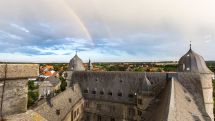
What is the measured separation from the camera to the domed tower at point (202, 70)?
3834 cm

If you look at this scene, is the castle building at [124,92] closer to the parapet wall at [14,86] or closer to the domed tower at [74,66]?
the domed tower at [74,66]

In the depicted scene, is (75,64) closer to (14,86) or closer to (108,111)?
(108,111)

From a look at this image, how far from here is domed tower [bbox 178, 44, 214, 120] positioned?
38.3m

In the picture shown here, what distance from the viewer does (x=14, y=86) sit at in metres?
5.45

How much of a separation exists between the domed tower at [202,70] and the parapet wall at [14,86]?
124 ft

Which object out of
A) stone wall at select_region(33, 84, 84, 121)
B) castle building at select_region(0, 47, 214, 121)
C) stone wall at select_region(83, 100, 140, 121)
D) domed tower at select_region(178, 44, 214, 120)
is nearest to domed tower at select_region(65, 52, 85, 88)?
castle building at select_region(0, 47, 214, 121)

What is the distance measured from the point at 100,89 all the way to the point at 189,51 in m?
19.5

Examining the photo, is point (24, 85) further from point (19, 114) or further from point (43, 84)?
point (43, 84)

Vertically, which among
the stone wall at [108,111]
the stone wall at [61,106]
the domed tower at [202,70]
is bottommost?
the stone wall at [108,111]

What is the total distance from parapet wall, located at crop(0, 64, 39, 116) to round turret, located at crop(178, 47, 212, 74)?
1503 inches

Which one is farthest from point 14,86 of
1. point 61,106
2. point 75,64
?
point 75,64

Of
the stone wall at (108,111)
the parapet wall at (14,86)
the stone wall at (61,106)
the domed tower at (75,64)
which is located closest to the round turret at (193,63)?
the stone wall at (108,111)

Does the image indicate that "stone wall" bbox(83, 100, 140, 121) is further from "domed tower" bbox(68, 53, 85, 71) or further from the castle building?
"domed tower" bbox(68, 53, 85, 71)

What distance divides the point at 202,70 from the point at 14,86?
128 feet
